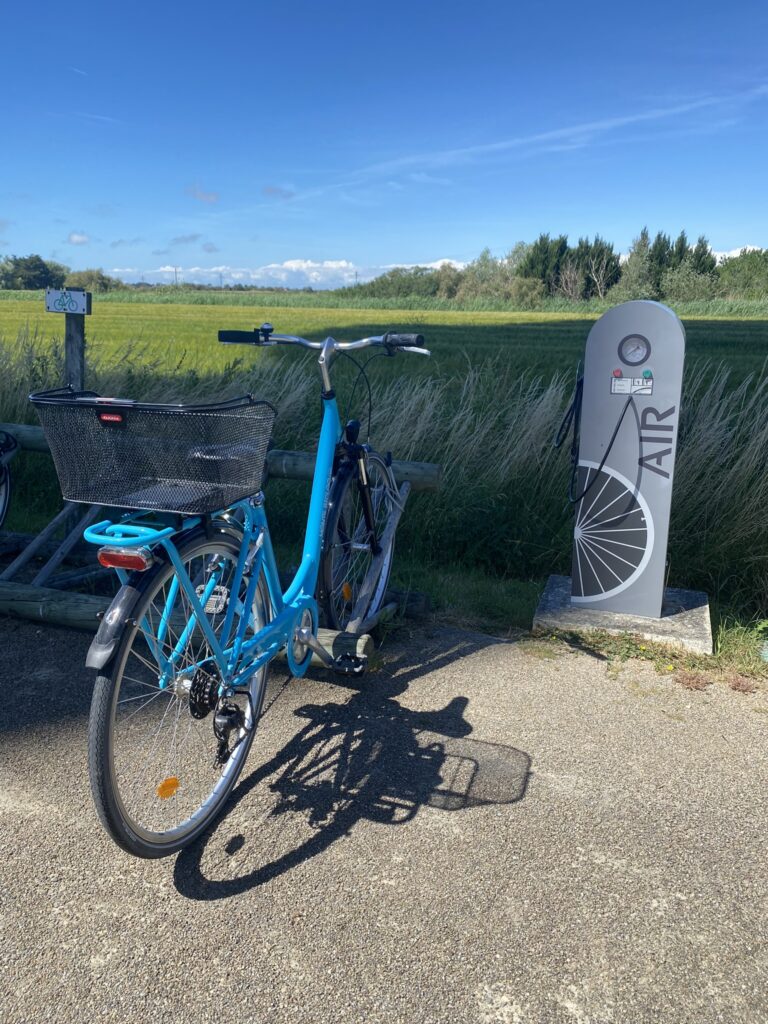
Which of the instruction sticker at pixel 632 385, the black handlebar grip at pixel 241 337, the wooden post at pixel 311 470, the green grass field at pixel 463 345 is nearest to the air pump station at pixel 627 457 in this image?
the instruction sticker at pixel 632 385

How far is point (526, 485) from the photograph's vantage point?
5.98m

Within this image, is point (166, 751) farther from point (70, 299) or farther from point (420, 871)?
point (70, 299)

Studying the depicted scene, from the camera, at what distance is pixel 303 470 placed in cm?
480

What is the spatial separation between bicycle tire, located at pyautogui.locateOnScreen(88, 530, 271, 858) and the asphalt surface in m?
0.12

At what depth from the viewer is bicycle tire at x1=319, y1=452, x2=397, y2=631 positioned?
12.3 feet

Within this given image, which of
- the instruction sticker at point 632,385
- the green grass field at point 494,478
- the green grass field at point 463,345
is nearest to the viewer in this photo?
the instruction sticker at point 632,385

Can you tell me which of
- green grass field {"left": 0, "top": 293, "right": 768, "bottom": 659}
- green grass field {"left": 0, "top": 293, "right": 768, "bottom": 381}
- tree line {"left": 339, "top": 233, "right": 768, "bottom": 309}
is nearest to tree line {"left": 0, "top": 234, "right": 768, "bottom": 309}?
tree line {"left": 339, "top": 233, "right": 768, "bottom": 309}

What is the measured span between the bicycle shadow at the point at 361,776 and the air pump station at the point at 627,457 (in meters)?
1.31

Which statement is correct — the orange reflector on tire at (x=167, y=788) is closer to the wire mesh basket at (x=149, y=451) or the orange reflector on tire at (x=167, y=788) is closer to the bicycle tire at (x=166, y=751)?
the bicycle tire at (x=166, y=751)

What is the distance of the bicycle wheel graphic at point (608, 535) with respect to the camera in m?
4.38

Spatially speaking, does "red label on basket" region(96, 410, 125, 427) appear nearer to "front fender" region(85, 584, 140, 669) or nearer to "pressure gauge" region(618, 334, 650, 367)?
"front fender" region(85, 584, 140, 669)

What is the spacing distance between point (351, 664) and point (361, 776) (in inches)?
23.7

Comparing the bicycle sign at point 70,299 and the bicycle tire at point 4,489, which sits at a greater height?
the bicycle sign at point 70,299

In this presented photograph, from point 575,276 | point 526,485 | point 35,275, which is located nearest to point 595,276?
point 575,276
